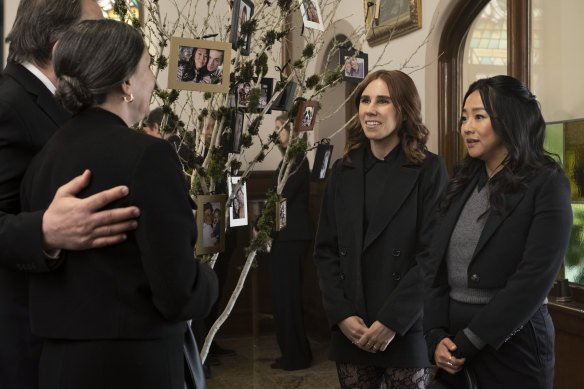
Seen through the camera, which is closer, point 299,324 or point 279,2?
point 279,2

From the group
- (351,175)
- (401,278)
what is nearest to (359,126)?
(351,175)

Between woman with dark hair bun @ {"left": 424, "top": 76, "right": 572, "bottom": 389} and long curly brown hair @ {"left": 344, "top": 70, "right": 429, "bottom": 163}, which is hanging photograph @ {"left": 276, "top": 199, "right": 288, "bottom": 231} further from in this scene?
long curly brown hair @ {"left": 344, "top": 70, "right": 429, "bottom": 163}

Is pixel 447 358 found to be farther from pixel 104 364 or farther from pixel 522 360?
pixel 104 364

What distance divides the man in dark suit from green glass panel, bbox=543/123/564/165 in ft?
7.83

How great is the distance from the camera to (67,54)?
4.08ft

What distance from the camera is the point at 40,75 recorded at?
5.01 feet

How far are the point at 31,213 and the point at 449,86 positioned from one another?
3072 millimetres

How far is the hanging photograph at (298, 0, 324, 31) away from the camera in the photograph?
195 centimetres

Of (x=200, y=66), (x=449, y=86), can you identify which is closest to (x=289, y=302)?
(x=449, y=86)

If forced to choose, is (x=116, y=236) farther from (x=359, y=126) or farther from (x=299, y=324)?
(x=299, y=324)

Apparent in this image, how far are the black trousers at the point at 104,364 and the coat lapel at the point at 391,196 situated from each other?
1221mm

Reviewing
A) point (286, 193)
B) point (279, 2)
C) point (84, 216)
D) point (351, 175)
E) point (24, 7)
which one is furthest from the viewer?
point (286, 193)

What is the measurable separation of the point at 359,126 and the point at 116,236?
60.8 inches

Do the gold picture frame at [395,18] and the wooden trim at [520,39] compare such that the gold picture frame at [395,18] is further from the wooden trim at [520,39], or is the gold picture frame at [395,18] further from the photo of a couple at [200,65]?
the photo of a couple at [200,65]
